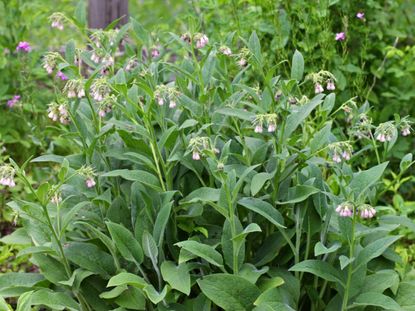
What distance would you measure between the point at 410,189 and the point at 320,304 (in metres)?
1.93

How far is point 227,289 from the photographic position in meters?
2.45

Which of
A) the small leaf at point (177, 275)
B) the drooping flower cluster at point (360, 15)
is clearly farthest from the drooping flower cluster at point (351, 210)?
the drooping flower cluster at point (360, 15)

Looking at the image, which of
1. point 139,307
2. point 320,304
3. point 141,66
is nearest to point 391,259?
point 320,304

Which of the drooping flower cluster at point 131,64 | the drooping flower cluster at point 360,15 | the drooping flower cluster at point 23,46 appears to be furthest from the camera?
the drooping flower cluster at point 23,46

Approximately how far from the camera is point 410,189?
438cm

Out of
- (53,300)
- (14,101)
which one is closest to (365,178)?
(53,300)

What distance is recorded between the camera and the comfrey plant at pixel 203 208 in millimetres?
2455

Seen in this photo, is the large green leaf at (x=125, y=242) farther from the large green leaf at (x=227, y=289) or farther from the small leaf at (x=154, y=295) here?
the large green leaf at (x=227, y=289)

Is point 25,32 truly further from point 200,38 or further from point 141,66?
point 200,38

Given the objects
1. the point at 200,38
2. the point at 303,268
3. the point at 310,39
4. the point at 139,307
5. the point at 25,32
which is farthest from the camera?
the point at 25,32

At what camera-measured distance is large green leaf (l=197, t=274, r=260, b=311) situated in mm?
2439

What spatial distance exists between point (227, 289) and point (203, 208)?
0.41 meters

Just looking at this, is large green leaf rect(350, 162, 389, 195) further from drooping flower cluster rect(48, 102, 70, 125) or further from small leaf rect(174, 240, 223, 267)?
drooping flower cluster rect(48, 102, 70, 125)

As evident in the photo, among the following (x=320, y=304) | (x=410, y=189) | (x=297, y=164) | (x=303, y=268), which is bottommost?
(x=410, y=189)
